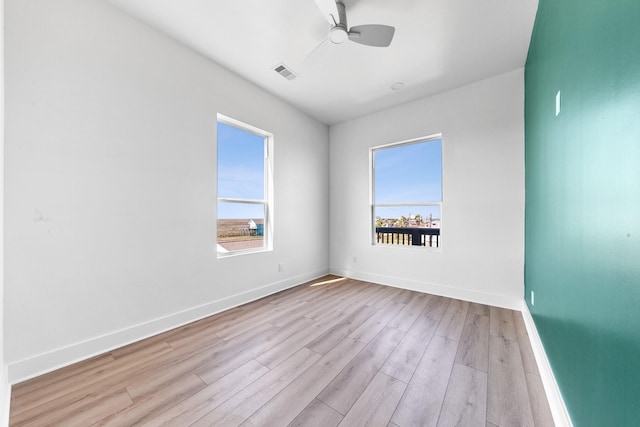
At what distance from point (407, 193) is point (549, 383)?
2589mm

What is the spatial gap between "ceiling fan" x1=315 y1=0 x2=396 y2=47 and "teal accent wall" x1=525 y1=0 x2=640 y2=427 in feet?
3.62

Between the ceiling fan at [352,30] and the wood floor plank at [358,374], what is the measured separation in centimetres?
263

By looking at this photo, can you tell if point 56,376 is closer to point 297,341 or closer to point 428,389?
point 297,341

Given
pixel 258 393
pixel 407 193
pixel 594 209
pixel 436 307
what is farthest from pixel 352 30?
pixel 436 307

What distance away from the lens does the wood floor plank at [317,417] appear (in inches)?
48.6

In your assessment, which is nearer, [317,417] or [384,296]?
[317,417]

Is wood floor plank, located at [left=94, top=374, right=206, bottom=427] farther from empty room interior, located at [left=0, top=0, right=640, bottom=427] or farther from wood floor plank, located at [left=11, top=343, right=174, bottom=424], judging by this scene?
wood floor plank, located at [left=11, top=343, right=174, bottom=424]

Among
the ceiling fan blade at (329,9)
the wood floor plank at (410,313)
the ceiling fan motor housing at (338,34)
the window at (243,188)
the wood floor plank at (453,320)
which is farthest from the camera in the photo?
the window at (243,188)

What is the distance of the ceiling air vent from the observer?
2744 millimetres

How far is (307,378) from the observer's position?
1.59 m

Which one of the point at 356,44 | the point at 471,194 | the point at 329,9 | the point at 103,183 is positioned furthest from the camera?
the point at 471,194

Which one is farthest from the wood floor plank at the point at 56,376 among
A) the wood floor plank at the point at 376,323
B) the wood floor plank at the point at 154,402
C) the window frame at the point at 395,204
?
the window frame at the point at 395,204

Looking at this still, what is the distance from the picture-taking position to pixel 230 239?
2.93 m

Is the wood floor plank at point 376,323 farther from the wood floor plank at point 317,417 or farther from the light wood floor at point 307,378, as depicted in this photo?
the wood floor plank at point 317,417
